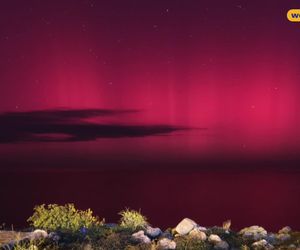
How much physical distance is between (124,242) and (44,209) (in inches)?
185

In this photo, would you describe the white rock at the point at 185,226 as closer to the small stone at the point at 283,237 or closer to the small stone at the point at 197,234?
the small stone at the point at 197,234

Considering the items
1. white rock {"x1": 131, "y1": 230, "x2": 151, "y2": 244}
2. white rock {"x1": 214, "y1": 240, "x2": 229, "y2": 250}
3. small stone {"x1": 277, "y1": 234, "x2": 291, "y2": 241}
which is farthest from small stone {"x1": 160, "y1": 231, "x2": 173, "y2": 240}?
small stone {"x1": 277, "y1": 234, "x2": 291, "y2": 241}

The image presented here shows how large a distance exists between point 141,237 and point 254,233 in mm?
4983

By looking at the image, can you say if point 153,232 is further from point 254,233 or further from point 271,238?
point 271,238

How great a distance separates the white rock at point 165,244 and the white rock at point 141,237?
1.33 feet

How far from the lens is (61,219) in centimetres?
2175

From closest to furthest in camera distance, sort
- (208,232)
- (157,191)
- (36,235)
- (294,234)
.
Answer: (36,235) < (208,232) < (294,234) < (157,191)

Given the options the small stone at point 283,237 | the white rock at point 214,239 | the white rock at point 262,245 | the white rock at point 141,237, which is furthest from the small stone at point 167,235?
the small stone at point 283,237

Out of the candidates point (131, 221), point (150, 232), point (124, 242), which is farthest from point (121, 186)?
point (124, 242)

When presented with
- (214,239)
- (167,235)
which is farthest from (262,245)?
(167,235)

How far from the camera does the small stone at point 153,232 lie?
799 inches

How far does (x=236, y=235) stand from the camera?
21.7 metres

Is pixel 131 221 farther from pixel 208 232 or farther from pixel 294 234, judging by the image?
pixel 294 234

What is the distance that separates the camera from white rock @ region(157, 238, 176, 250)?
18728mm
